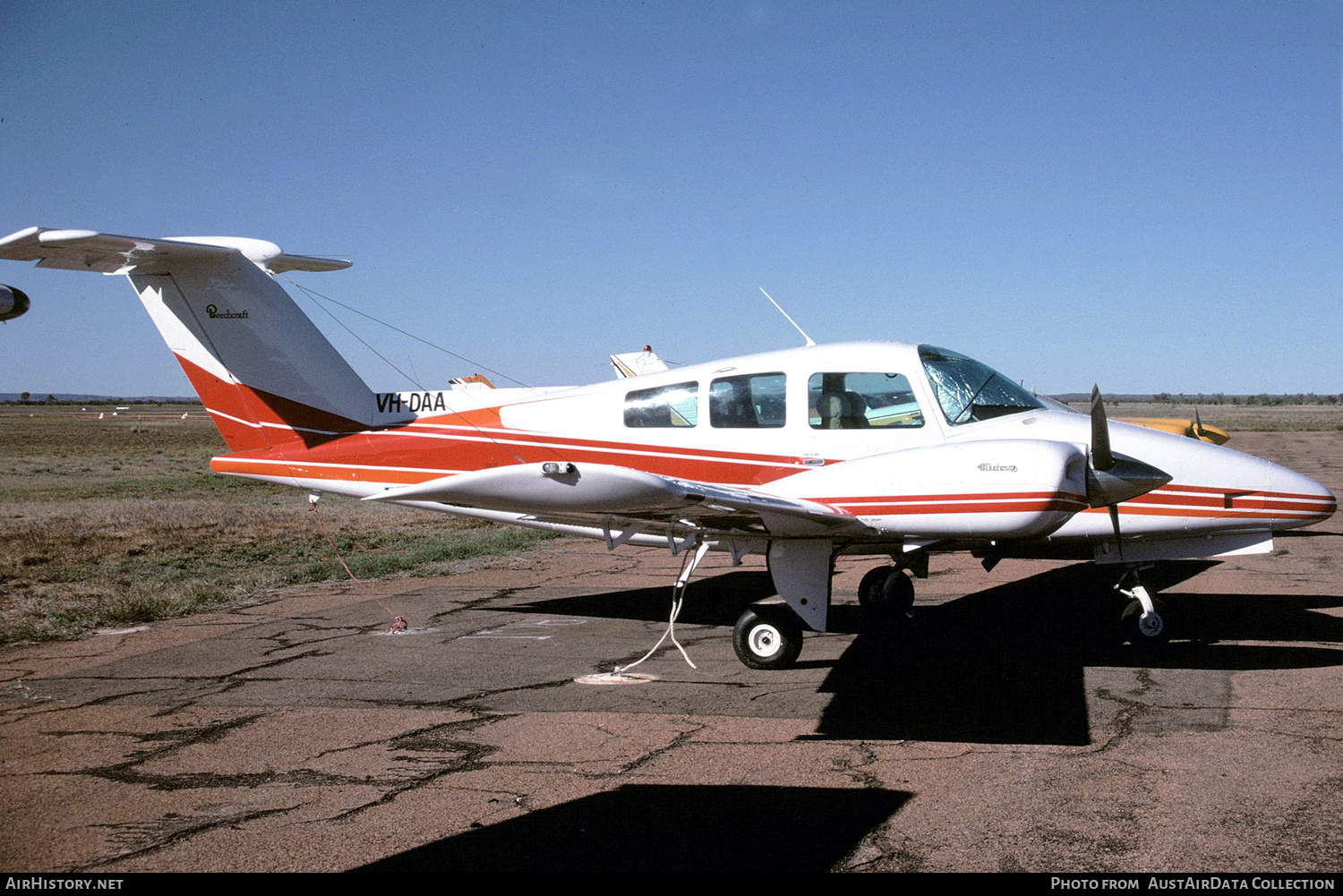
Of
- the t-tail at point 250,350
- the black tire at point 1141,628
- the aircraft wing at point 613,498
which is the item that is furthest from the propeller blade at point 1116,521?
the t-tail at point 250,350

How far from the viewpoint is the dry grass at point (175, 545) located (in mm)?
11711

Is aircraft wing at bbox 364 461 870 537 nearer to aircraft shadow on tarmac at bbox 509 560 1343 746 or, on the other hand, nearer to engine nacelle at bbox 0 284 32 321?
aircraft shadow on tarmac at bbox 509 560 1343 746

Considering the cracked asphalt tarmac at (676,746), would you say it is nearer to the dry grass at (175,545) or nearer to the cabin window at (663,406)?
the dry grass at (175,545)

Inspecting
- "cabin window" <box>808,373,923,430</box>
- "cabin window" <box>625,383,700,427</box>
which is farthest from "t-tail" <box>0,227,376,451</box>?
"cabin window" <box>808,373,923,430</box>

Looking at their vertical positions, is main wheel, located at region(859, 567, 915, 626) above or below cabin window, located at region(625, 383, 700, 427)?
below

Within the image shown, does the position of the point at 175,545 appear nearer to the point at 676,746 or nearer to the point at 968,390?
the point at 676,746

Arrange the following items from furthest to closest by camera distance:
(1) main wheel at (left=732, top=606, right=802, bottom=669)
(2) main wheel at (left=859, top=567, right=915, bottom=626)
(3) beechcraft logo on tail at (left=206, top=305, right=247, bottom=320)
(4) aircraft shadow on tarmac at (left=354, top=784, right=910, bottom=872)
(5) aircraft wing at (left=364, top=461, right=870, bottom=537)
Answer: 1. (3) beechcraft logo on tail at (left=206, top=305, right=247, bottom=320)
2. (2) main wheel at (left=859, top=567, right=915, bottom=626)
3. (1) main wheel at (left=732, top=606, right=802, bottom=669)
4. (5) aircraft wing at (left=364, top=461, right=870, bottom=537)
5. (4) aircraft shadow on tarmac at (left=354, top=784, right=910, bottom=872)

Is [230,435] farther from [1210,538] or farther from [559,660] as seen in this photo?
[1210,538]

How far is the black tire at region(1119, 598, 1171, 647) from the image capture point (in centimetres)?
859

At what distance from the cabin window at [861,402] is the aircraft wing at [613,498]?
1.49m

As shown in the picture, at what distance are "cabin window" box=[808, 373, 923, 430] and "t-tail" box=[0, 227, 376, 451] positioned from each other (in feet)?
16.0

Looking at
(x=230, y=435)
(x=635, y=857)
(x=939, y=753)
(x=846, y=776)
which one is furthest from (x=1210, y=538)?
(x=230, y=435)

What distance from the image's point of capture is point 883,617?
10.4 meters

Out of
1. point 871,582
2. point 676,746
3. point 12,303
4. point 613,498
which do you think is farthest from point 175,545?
point 676,746
